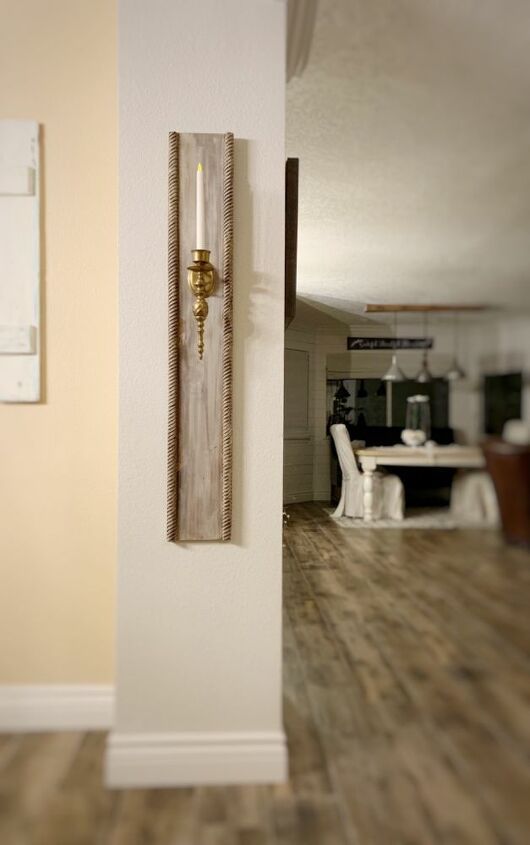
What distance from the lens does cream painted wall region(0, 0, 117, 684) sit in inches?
90.0

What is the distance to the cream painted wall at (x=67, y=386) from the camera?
2285 millimetres

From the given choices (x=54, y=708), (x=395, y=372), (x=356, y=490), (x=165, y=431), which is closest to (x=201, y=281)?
(x=165, y=431)

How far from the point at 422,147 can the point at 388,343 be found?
1.55 ft

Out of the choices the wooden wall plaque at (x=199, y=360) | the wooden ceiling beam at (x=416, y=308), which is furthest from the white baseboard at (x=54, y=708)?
the wooden ceiling beam at (x=416, y=308)

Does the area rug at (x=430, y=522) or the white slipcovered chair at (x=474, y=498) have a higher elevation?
the white slipcovered chair at (x=474, y=498)

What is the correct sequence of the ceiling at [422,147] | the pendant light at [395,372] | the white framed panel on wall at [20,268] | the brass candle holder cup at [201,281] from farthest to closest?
the white framed panel on wall at [20,268]
the brass candle holder cup at [201,281]
the pendant light at [395,372]
the ceiling at [422,147]

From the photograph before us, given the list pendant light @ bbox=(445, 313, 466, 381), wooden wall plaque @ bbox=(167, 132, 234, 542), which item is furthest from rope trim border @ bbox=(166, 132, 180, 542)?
pendant light @ bbox=(445, 313, 466, 381)

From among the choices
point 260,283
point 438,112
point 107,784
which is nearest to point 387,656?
point 107,784

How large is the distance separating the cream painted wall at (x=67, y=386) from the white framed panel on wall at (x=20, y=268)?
0.12 ft

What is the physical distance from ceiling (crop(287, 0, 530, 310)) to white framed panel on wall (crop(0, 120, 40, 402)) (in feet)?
3.04

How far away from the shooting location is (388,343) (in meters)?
1.78

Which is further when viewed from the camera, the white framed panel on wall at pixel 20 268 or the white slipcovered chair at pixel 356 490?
the white framed panel on wall at pixel 20 268

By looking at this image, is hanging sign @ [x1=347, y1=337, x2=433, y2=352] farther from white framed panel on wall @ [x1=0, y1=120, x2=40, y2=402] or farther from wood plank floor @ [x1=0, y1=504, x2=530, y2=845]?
white framed panel on wall @ [x1=0, y1=120, x2=40, y2=402]

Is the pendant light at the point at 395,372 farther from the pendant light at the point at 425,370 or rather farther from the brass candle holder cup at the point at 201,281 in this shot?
the brass candle holder cup at the point at 201,281
